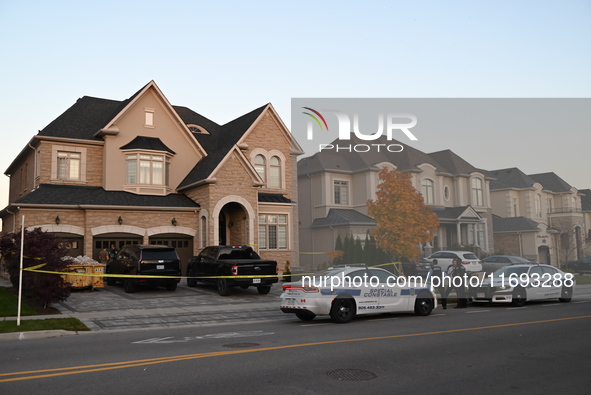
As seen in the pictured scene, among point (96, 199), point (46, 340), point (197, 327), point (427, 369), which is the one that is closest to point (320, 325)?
point (197, 327)

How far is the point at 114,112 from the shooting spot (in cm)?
3044

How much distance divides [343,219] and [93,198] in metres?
21.6

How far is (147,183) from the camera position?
29.0 metres

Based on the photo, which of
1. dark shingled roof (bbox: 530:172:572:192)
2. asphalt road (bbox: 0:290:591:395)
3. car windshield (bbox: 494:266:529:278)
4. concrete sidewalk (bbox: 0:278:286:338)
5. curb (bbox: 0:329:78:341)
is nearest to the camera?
asphalt road (bbox: 0:290:591:395)

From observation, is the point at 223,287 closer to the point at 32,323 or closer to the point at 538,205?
the point at 32,323

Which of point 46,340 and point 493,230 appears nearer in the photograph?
point 46,340

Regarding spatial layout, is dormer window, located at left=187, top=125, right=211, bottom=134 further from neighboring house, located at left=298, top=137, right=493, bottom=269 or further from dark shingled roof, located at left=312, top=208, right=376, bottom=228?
dark shingled roof, located at left=312, top=208, right=376, bottom=228

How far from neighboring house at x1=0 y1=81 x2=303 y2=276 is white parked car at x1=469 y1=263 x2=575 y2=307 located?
13.4 meters

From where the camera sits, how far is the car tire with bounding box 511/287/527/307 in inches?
717

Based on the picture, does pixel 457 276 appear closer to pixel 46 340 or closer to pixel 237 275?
pixel 237 275

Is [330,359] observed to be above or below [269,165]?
below

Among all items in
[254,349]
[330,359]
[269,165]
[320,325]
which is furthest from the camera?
[269,165]

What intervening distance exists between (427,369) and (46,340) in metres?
8.53

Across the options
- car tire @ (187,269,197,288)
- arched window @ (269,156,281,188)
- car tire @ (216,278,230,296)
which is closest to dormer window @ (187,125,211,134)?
A: arched window @ (269,156,281,188)
